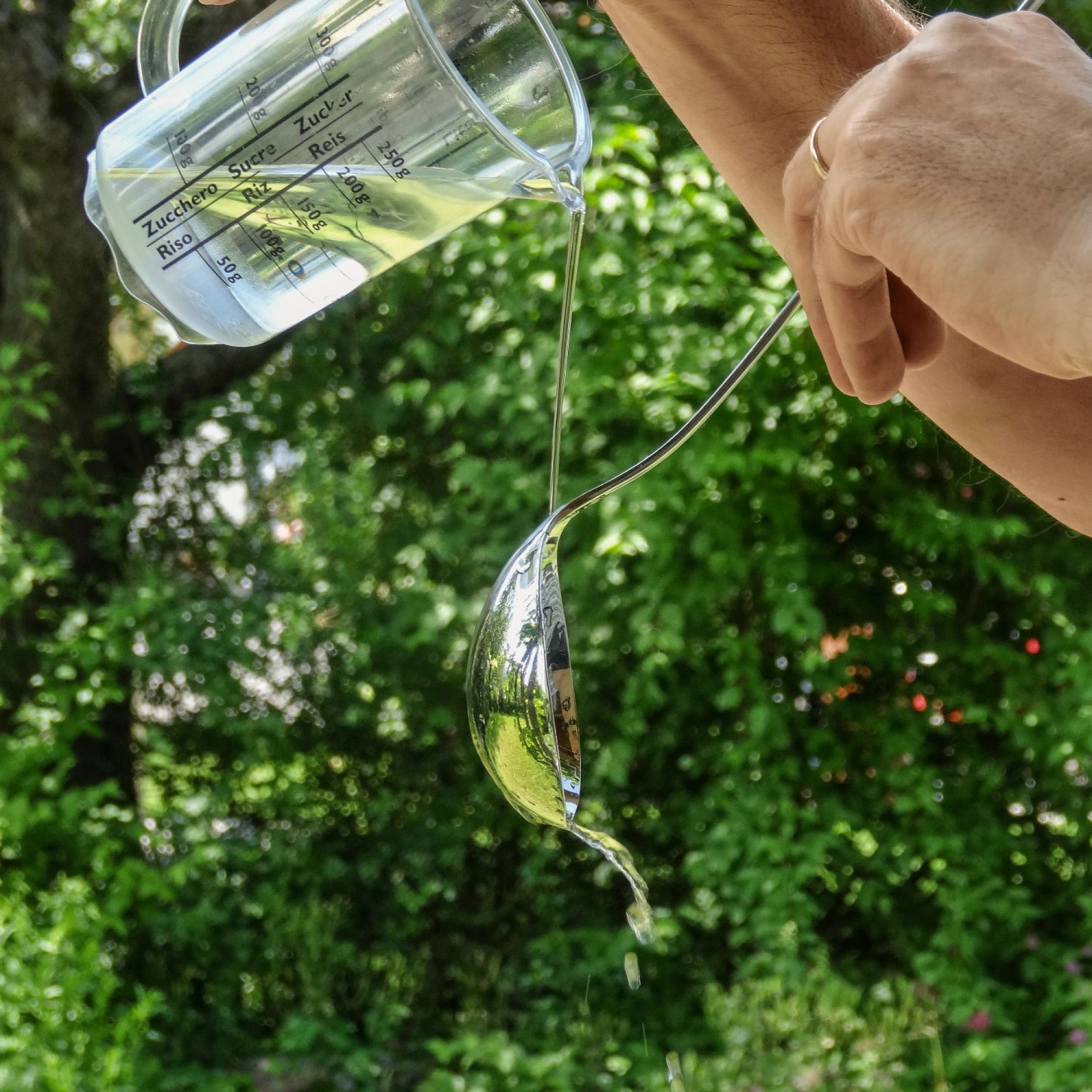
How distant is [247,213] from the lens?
67cm

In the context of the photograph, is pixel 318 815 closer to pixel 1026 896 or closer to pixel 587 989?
pixel 587 989

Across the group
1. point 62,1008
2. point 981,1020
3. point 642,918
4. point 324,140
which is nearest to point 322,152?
point 324,140

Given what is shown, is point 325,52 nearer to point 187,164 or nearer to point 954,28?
point 187,164

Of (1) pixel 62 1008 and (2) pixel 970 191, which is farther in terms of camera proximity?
(1) pixel 62 1008

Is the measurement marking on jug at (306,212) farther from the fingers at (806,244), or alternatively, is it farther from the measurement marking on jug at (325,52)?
the fingers at (806,244)

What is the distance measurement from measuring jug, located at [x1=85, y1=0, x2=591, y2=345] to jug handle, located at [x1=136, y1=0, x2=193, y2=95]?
0.03 m

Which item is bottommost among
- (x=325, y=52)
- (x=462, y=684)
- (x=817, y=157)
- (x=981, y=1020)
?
(x=981, y=1020)

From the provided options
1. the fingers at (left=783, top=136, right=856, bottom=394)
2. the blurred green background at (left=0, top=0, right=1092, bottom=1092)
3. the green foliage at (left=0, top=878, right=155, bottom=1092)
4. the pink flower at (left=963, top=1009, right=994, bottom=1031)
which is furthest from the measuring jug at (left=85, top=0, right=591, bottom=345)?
the pink flower at (left=963, top=1009, right=994, bottom=1031)

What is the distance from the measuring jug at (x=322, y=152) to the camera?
0.64 meters

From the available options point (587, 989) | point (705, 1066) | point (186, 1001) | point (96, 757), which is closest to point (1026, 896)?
point (705, 1066)

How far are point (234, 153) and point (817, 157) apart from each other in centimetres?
29

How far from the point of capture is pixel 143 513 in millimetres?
3305

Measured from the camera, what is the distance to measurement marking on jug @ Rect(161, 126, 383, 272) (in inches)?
25.4

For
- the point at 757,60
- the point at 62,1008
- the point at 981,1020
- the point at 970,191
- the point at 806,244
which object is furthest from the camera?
the point at 981,1020
